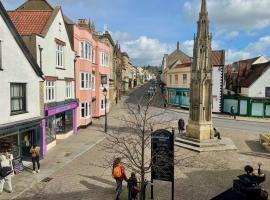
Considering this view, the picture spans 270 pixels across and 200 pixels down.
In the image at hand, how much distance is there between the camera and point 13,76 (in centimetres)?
1445

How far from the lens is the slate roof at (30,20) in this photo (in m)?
18.4

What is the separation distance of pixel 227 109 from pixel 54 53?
2736 cm

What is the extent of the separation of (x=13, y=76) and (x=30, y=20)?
6477mm

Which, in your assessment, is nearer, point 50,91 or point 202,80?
point 50,91

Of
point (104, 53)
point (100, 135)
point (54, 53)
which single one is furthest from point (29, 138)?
point (104, 53)

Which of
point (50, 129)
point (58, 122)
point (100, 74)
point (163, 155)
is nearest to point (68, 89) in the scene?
point (58, 122)

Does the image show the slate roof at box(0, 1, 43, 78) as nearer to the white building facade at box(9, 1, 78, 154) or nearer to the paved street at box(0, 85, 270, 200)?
the white building facade at box(9, 1, 78, 154)

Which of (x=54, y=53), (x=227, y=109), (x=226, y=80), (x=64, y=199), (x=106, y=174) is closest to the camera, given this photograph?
(x=64, y=199)

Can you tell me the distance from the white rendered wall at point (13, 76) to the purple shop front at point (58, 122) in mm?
2036

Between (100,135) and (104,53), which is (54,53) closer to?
(100,135)

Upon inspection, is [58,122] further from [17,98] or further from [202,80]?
[202,80]

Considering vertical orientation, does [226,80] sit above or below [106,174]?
above

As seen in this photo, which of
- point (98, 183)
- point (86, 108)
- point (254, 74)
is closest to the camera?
point (98, 183)

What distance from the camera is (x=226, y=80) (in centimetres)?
4931
